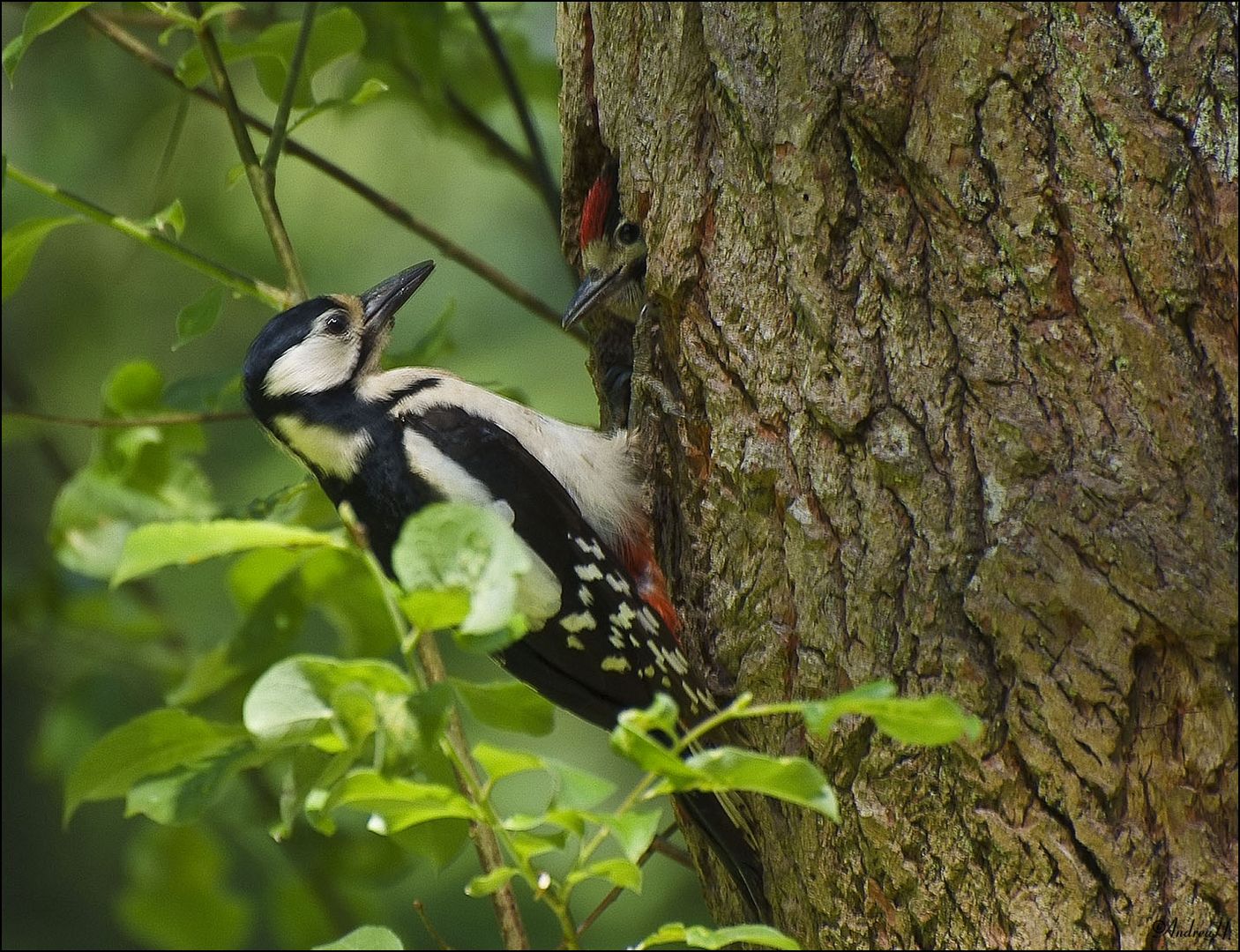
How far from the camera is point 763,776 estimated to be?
102 centimetres

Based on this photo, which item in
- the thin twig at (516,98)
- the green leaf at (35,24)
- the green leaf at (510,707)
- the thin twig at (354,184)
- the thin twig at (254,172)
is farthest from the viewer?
the thin twig at (516,98)

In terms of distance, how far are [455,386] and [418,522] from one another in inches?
56.7

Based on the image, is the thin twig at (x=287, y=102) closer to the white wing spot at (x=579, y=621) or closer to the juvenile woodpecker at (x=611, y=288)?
the juvenile woodpecker at (x=611, y=288)

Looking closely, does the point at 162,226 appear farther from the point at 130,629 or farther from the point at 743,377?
the point at 130,629

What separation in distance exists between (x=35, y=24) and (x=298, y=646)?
160cm

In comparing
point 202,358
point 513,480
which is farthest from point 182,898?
point 202,358

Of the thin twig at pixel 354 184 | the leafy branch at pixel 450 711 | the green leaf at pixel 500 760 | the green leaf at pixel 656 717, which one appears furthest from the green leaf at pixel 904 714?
the thin twig at pixel 354 184

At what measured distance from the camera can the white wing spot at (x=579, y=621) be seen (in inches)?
82.7

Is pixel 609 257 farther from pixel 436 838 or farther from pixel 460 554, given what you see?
pixel 460 554

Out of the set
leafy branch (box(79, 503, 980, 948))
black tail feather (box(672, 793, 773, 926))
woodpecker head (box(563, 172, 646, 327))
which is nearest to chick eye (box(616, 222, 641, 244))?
woodpecker head (box(563, 172, 646, 327))

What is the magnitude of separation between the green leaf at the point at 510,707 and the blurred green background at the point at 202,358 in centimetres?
122

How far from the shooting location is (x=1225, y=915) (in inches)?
55.1

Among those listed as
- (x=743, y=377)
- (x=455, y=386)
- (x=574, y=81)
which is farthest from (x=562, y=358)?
(x=743, y=377)

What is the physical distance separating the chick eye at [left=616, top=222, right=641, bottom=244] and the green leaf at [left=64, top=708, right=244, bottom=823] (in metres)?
1.20
